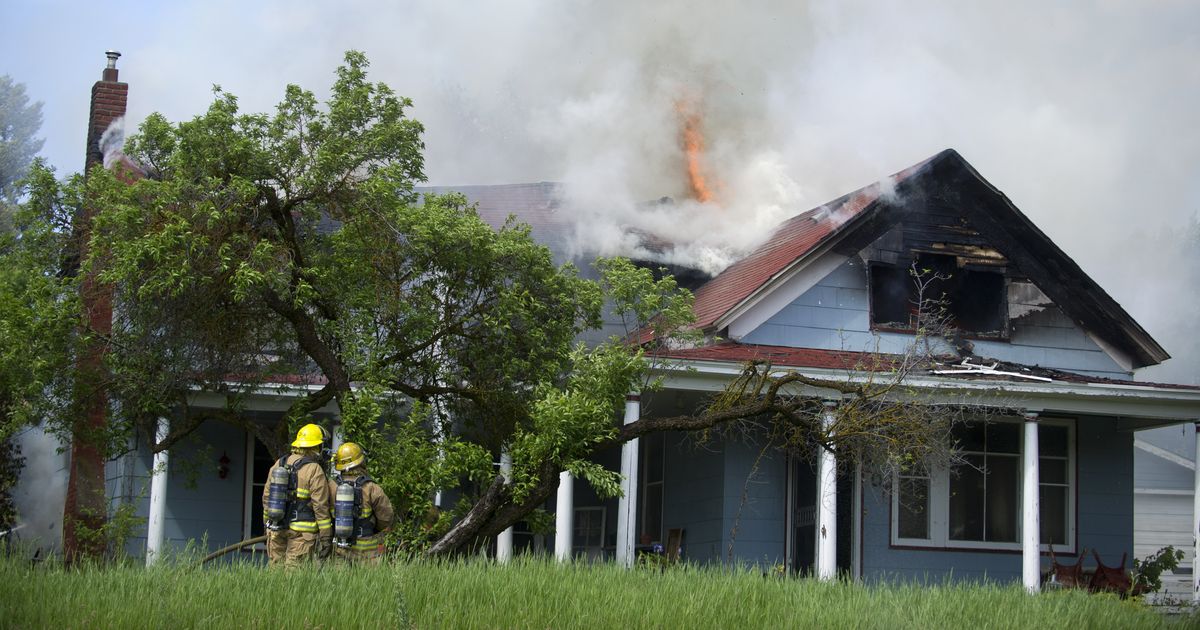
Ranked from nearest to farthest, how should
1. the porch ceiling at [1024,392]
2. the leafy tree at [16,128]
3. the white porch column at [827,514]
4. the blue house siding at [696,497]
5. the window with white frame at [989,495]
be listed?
1. the porch ceiling at [1024,392]
2. the white porch column at [827,514]
3. the blue house siding at [696,497]
4. the window with white frame at [989,495]
5. the leafy tree at [16,128]

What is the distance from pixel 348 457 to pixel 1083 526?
A: 937 centimetres

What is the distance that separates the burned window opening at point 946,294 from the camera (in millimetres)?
15367

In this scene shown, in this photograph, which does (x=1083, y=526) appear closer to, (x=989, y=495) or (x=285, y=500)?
(x=989, y=495)

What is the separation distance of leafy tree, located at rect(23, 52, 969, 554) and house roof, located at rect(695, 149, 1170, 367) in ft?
12.2

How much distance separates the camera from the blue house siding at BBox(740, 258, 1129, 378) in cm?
1506

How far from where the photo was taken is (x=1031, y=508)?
535 inches

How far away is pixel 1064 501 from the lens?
50.2 ft

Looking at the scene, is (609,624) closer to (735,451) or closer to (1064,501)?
(735,451)

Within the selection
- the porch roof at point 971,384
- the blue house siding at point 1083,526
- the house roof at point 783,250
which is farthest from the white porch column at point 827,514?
the house roof at point 783,250

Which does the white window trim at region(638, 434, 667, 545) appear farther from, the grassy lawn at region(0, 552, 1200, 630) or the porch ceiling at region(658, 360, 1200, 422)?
the grassy lawn at region(0, 552, 1200, 630)

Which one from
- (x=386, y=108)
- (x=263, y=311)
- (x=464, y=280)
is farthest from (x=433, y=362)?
(x=386, y=108)

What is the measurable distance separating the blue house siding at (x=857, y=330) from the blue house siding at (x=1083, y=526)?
90cm

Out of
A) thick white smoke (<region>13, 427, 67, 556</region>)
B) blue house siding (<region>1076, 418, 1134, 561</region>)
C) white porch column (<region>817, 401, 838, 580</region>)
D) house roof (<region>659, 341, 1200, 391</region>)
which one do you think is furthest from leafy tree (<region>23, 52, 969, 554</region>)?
thick white smoke (<region>13, 427, 67, 556</region>)

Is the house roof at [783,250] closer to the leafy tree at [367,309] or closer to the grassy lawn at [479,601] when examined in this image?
the leafy tree at [367,309]
